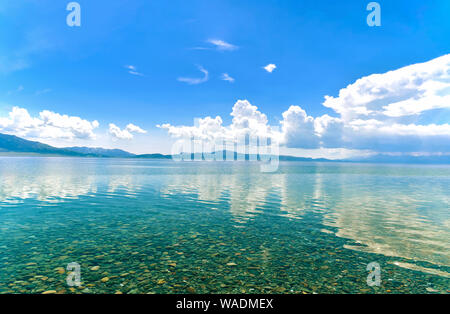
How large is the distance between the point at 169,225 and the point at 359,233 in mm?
20688

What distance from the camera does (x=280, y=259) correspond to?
719 inches

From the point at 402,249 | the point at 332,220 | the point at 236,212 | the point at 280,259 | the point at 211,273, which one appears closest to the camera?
the point at 211,273

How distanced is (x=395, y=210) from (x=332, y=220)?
15.8 metres

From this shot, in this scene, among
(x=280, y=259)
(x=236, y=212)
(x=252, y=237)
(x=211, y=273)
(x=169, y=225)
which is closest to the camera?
(x=211, y=273)

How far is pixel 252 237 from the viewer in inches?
928
